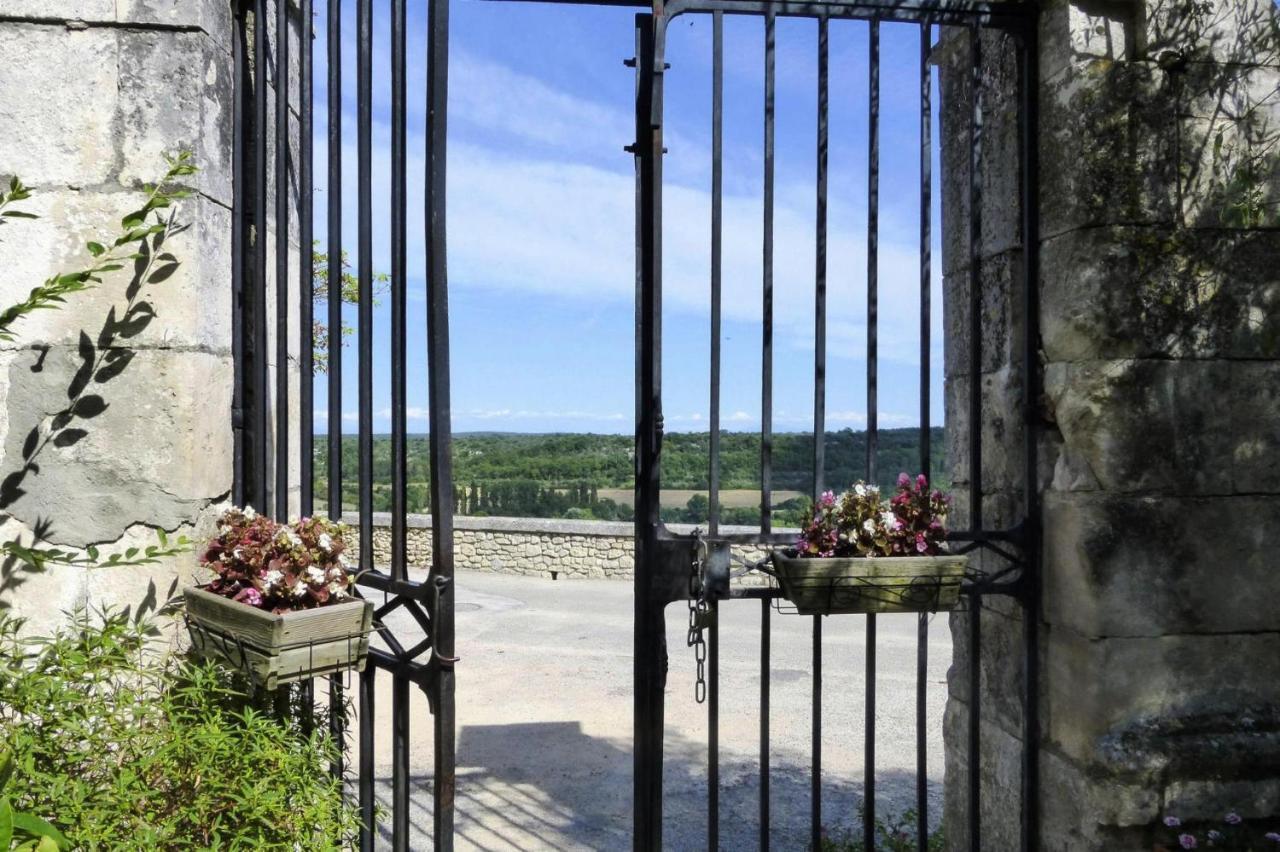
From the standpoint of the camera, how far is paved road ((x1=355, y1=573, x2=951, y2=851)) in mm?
4574

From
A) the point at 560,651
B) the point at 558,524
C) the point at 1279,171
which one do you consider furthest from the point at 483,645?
the point at 1279,171

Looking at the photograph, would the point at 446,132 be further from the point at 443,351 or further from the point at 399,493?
the point at 399,493

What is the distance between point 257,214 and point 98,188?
1.30 ft

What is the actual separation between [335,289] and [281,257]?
224 millimetres

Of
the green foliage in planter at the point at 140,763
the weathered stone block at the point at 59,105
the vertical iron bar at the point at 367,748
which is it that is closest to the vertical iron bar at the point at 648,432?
the vertical iron bar at the point at 367,748

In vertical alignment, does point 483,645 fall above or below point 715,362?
below

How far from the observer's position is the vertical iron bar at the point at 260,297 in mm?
2695

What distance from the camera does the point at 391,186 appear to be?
2.50 metres

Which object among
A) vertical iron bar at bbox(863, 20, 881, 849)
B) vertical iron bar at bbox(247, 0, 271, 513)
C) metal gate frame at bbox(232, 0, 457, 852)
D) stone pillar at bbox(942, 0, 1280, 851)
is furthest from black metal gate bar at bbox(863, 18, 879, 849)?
vertical iron bar at bbox(247, 0, 271, 513)

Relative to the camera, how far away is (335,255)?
2.58 m

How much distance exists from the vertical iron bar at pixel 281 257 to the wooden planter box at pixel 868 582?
1.40 metres

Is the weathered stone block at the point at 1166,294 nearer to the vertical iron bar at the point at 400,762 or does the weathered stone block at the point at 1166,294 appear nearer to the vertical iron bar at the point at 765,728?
the vertical iron bar at the point at 765,728

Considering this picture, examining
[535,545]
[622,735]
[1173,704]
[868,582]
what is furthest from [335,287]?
[535,545]

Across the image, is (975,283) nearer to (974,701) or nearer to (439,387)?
(974,701)
